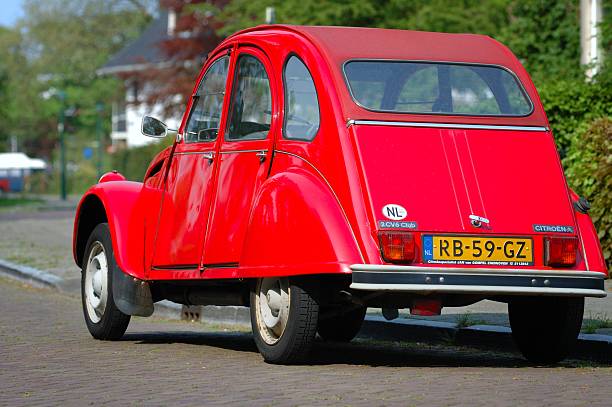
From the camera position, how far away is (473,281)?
7805mm

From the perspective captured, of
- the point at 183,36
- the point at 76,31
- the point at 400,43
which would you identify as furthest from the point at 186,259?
the point at 76,31

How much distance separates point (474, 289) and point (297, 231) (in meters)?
1.05

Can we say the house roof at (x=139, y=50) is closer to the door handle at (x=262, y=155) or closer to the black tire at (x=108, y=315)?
the black tire at (x=108, y=315)

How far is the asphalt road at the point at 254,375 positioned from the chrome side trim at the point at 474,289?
0.46 m

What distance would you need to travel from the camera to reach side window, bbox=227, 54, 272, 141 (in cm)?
886

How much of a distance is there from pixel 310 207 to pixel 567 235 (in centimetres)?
151

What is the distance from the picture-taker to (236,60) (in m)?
9.33

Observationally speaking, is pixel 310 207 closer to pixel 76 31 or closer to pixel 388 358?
pixel 388 358

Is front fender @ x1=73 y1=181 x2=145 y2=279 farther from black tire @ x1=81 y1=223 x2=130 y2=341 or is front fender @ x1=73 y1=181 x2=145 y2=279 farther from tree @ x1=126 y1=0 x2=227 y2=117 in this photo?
tree @ x1=126 y1=0 x2=227 y2=117

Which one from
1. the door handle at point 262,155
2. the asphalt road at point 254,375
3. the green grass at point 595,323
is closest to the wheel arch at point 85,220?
the asphalt road at point 254,375

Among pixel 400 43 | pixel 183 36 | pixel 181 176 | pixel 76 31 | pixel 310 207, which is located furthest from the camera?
pixel 76 31

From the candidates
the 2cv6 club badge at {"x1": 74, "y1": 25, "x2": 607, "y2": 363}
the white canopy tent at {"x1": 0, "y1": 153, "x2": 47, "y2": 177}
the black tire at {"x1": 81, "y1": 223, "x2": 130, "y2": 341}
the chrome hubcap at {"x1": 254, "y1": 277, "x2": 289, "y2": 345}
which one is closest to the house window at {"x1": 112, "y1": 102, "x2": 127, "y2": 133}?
the white canopy tent at {"x1": 0, "y1": 153, "x2": 47, "y2": 177}

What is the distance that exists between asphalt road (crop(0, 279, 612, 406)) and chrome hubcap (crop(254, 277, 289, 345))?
0.74ft

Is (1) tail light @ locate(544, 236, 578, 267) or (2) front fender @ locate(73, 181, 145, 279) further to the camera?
(2) front fender @ locate(73, 181, 145, 279)
